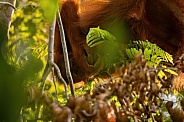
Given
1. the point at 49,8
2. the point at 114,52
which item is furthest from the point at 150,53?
the point at 49,8

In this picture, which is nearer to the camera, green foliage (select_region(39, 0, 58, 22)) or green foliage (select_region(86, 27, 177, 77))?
green foliage (select_region(39, 0, 58, 22))

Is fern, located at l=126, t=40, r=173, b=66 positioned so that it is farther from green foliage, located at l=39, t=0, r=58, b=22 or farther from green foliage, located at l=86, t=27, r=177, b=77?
green foliage, located at l=39, t=0, r=58, b=22

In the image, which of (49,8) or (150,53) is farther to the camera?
(150,53)

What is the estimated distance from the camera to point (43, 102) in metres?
0.45

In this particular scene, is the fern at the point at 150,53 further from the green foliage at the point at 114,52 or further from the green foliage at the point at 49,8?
the green foliage at the point at 49,8

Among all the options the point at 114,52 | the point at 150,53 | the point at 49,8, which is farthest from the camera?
the point at 114,52

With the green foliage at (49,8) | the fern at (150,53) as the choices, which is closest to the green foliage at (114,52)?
the fern at (150,53)

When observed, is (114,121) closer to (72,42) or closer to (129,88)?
(129,88)

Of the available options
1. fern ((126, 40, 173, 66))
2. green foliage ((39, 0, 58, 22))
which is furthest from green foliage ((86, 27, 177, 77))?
green foliage ((39, 0, 58, 22))

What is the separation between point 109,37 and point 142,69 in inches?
15.9

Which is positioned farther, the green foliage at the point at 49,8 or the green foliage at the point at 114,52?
the green foliage at the point at 114,52

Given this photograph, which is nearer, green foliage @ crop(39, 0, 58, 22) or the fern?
green foliage @ crop(39, 0, 58, 22)

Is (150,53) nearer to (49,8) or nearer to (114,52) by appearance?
(114,52)

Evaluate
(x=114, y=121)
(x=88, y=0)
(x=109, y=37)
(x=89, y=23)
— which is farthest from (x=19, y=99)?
(x=88, y=0)
